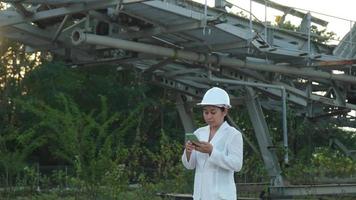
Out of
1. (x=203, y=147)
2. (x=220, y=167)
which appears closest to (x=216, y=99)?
(x=203, y=147)

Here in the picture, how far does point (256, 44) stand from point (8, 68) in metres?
23.6

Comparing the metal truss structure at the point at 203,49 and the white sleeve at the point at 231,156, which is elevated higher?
the metal truss structure at the point at 203,49

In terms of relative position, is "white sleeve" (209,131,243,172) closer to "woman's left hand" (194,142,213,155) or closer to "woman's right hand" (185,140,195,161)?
"woman's left hand" (194,142,213,155)

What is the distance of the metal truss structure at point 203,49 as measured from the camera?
13.6 metres

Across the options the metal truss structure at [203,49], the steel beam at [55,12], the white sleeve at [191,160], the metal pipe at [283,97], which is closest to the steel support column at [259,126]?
the metal truss structure at [203,49]

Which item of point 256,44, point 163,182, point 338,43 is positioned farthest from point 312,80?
point 163,182

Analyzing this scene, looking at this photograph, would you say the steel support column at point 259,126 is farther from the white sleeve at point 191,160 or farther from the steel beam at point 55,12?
the white sleeve at point 191,160

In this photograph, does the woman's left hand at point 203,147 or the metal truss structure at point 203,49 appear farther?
the metal truss structure at point 203,49

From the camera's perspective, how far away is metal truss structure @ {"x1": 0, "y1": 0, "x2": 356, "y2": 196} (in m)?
13.6

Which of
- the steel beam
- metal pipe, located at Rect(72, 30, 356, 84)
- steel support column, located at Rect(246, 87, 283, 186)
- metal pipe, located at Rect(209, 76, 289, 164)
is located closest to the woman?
the steel beam

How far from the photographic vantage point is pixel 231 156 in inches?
220

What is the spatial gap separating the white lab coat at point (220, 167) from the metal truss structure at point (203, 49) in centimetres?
701

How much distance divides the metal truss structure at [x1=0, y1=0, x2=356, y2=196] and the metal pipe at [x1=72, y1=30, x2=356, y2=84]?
2 cm

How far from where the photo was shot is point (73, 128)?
11688mm
